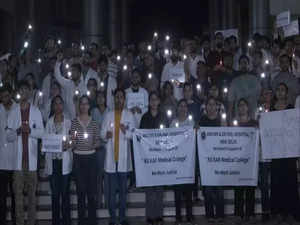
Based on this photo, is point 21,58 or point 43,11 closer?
point 21,58

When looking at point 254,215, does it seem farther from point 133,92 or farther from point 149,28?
point 149,28

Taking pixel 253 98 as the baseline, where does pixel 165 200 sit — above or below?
below

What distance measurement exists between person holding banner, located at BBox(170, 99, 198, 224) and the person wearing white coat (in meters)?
0.90

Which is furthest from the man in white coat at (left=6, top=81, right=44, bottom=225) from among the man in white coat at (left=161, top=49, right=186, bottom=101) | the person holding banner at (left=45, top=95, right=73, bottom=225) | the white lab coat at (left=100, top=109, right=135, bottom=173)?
the man in white coat at (left=161, top=49, right=186, bottom=101)

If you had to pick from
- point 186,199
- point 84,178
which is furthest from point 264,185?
point 84,178

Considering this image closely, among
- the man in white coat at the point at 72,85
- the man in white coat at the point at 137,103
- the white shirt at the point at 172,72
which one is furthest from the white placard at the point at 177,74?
the man in white coat at the point at 72,85

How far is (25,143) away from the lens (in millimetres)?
12719

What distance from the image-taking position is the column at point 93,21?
71.2 feet

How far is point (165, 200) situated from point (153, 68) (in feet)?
11.6

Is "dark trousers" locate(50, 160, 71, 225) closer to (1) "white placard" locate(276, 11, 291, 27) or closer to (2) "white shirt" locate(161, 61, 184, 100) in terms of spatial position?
(2) "white shirt" locate(161, 61, 184, 100)

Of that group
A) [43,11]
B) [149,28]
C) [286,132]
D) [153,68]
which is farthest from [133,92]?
[149,28]

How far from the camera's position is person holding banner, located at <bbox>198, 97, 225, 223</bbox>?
496 inches

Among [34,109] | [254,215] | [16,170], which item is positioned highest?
[34,109]

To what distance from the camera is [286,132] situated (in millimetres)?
12602
